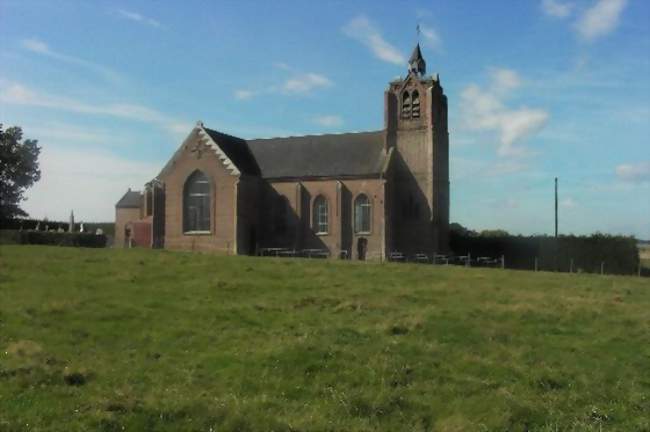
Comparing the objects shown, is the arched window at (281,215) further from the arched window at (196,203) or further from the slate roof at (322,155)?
the arched window at (196,203)

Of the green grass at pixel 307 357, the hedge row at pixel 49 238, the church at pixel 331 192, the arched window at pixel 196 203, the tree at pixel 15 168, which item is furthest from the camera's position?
the tree at pixel 15 168

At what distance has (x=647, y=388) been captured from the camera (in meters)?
12.5

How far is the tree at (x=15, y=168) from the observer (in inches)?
2477

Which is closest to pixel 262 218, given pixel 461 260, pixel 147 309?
pixel 461 260

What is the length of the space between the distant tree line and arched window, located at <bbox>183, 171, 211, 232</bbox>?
65.5 feet

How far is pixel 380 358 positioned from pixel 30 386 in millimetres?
6345

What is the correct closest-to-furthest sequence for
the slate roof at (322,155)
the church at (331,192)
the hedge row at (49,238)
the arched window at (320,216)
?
the hedge row at (49,238), the church at (331,192), the slate roof at (322,155), the arched window at (320,216)

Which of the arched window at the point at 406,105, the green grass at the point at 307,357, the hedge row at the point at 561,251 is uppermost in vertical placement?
the arched window at the point at 406,105

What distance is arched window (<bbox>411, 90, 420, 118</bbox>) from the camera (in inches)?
1987

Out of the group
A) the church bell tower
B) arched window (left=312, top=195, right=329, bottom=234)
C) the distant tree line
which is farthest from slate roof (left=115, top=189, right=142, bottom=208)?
the distant tree line

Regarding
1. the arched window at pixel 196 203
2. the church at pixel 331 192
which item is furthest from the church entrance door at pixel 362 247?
the arched window at pixel 196 203

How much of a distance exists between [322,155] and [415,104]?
8619 millimetres

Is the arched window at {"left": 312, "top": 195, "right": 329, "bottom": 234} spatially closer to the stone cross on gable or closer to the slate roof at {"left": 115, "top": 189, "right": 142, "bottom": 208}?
the stone cross on gable

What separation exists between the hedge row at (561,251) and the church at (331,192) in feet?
10.6
